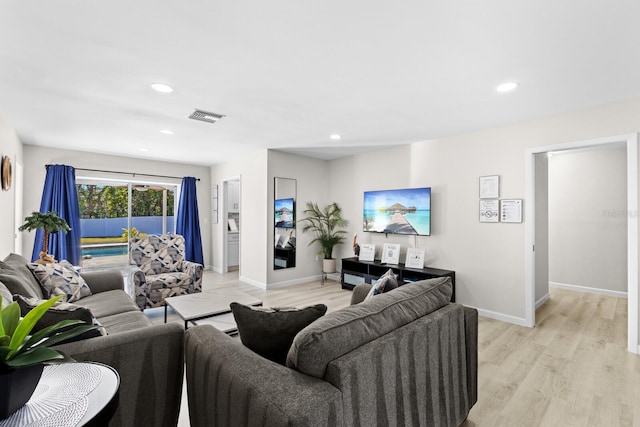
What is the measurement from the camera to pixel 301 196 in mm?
5703

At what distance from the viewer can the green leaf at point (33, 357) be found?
33.0 inches

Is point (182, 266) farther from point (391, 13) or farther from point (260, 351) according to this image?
point (391, 13)

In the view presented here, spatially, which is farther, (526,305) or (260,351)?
(526,305)

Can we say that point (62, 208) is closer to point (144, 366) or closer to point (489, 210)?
point (144, 366)

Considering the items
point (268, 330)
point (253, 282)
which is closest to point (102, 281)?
point (253, 282)

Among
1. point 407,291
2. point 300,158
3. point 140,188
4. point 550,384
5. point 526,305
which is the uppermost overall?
point 300,158

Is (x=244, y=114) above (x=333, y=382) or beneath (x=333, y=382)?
above

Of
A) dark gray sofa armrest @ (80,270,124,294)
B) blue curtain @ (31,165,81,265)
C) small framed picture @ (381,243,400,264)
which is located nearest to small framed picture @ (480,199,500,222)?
small framed picture @ (381,243,400,264)

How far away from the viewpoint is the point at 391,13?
1693mm

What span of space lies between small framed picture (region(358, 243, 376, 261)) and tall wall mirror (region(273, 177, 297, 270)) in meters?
1.21

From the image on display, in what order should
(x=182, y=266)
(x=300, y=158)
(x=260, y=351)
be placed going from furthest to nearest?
(x=300, y=158) → (x=182, y=266) → (x=260, y=351)

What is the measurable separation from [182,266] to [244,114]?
2.27m

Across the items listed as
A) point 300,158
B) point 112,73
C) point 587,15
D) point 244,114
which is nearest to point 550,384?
point 587,15

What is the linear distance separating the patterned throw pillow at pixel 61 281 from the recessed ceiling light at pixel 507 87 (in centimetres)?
400
